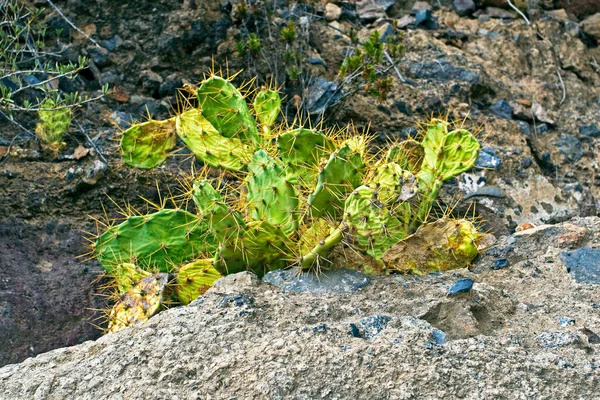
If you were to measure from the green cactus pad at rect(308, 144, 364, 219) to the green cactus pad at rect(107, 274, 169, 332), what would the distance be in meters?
0.68

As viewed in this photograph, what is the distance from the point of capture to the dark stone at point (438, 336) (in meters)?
2.83

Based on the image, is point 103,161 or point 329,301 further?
point 103,161

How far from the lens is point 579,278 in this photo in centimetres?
351

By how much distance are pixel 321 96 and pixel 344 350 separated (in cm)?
237

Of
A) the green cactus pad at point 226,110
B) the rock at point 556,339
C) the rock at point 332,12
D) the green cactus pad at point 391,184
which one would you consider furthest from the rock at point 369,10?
the rock at point 556,339

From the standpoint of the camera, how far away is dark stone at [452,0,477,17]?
6043mm

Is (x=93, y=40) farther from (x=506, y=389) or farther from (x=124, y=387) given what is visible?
(x=506, y=389)

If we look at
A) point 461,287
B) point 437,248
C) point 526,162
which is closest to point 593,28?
point 526,162

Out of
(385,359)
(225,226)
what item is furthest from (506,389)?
(225,226)

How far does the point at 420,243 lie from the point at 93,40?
2.42m

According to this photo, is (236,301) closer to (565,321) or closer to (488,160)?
(565,321)

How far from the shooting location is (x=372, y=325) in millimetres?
2924

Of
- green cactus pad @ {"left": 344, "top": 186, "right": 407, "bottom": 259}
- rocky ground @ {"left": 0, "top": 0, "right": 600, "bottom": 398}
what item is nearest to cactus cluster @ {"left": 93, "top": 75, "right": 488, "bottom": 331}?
green cactus pad @ {"left": 344, "top": 186, "right": 407, "bottom": 259}

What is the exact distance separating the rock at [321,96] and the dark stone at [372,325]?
6.56 feet
